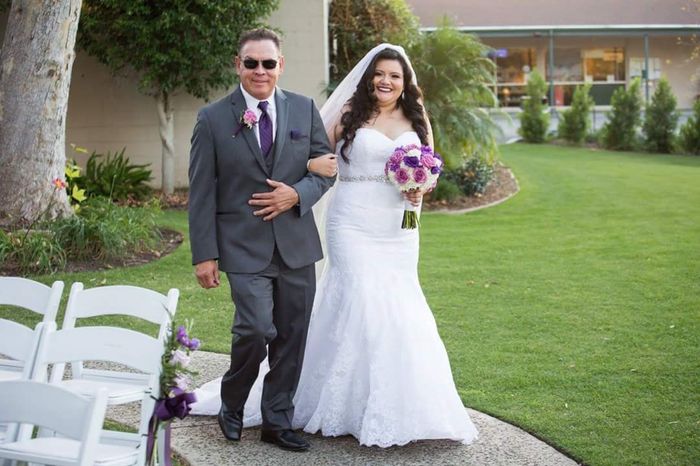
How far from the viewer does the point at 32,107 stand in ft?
35.6

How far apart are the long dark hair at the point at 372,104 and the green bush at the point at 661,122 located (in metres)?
18.3

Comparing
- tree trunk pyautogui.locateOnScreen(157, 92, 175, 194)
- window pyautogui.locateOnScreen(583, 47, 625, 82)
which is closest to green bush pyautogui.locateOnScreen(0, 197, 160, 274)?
tree trunk pyautogui.locateOnScreen(157, 92, 175, 194)

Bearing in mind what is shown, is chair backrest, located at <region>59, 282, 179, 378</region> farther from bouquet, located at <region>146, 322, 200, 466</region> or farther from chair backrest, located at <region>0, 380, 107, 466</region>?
chair backrest, located at <region>0, 380, 107, 466</region>

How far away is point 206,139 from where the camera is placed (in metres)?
5.26

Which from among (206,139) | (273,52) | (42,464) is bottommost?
(42,464)

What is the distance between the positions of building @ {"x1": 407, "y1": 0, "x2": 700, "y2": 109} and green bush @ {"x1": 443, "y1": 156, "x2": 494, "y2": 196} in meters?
12.3

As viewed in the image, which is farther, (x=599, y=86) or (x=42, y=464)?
(x=599, y=86)

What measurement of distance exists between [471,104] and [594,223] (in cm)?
331

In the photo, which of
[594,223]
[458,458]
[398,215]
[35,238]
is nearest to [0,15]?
[35,238]

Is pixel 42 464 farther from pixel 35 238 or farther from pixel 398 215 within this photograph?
pixel 35 238

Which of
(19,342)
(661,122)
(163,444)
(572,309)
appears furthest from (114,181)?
(661,122)

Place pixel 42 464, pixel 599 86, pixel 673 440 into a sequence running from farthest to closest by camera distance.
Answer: pixel 599 86, pixel 673 440, pixel 42 464

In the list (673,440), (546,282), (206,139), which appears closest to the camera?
(206,139)

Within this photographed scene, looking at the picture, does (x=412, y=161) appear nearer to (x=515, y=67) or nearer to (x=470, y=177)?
(x=470, y=177)
